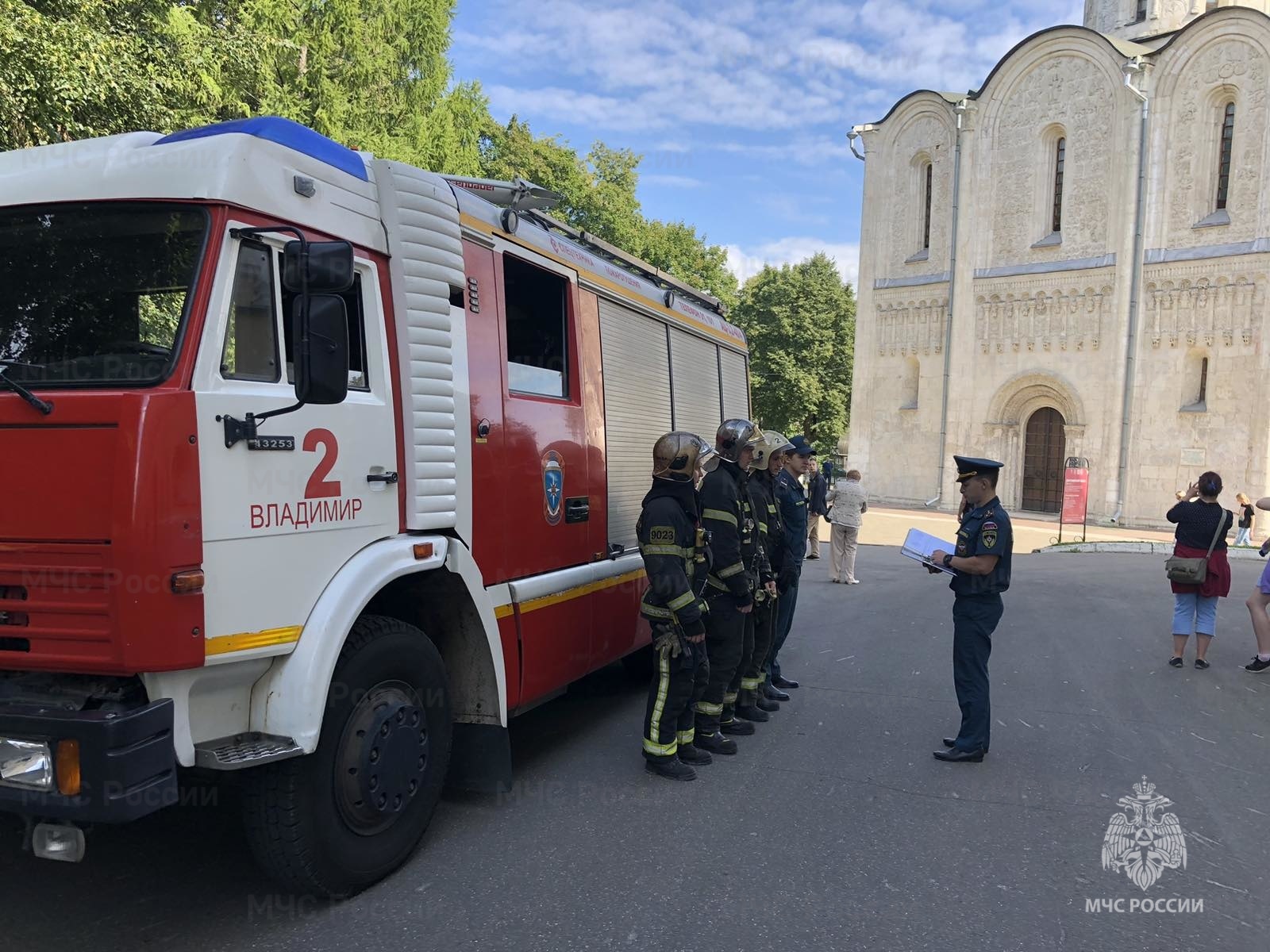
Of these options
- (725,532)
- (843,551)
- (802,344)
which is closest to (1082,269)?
(802,344)

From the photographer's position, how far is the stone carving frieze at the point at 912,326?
1110 inches

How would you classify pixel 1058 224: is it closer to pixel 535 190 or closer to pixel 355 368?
pixel 535 190

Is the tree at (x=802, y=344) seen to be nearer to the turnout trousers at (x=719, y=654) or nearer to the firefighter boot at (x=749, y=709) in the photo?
the firefighter boot at (x=749, y=709)

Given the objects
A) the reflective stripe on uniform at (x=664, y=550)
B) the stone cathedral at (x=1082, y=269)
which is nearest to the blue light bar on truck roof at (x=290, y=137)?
the reflective stripe on uniform at (x=664, y=550)

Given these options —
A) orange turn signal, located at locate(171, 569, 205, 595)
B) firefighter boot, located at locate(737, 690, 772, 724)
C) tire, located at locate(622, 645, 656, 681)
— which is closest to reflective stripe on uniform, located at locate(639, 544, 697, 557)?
firefighter boot, located at locate(737, 690, 772, 724)

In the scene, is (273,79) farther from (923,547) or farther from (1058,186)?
(1058,186)

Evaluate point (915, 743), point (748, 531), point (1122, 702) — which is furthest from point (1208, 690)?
point (748, 531)

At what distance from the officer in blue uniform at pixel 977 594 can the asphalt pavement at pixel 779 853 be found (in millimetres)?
242

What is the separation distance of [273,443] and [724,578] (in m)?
2.95

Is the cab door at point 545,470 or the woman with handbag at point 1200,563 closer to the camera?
the cab door at point 545,470

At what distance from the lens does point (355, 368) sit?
3557mm

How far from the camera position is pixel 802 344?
37.8 meters

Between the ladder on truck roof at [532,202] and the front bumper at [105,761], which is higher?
the ladder on truck roof at [532,202]

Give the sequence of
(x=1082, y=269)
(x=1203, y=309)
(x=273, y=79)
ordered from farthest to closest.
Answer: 1. (x=1082, y=269)
2. (x=1203, y=309)
3. (x=273, y=79)
